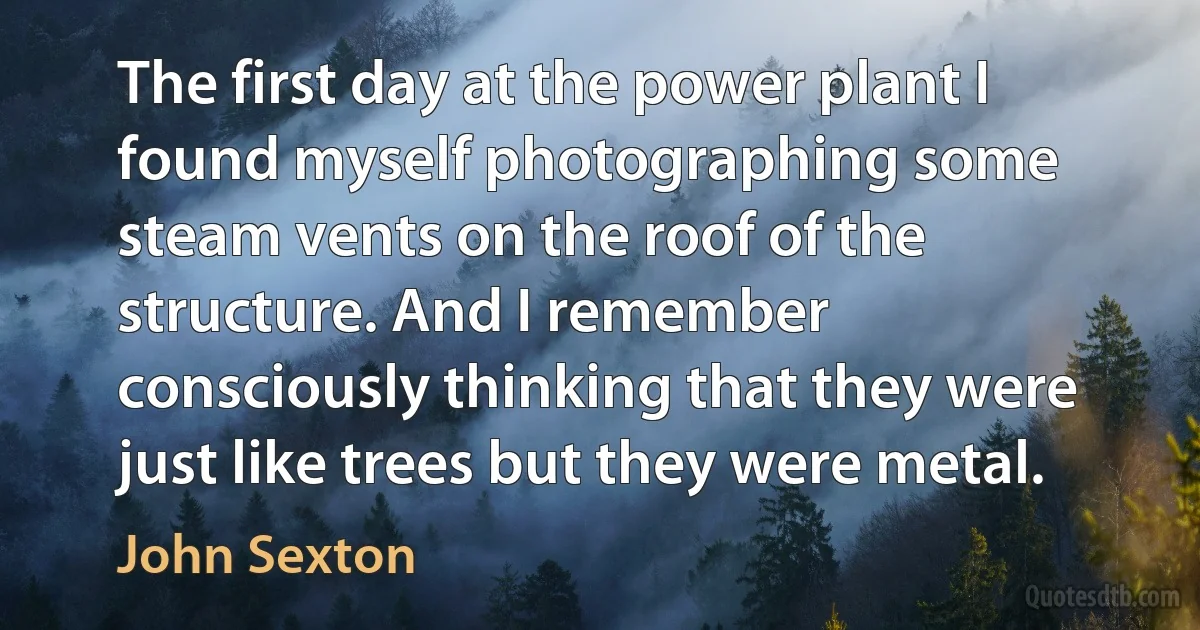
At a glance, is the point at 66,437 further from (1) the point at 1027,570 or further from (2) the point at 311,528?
(1) the point at 1027,570

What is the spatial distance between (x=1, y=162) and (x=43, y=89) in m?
9.02

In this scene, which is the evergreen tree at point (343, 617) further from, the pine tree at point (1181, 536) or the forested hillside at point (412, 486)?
the pine tree at point (1181, 536)

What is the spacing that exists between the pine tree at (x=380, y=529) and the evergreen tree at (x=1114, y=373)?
33090 mm

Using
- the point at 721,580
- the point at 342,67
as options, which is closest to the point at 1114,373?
the point at 721,580

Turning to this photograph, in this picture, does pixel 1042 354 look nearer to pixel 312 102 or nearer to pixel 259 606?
pixel 259 606

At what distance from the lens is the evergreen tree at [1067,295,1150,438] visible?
130 feet

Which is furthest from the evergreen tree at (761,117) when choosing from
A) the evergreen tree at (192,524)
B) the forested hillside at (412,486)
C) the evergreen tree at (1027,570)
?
the evergreen tree at (1027,570)

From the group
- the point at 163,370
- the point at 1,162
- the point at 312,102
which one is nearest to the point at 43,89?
the point at 1,162

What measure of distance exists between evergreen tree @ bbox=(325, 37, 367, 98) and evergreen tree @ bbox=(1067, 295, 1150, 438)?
2374 inches

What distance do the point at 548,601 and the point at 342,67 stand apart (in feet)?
154

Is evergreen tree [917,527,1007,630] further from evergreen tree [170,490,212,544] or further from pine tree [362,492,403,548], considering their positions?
evergreen tree [170,490,212,544]

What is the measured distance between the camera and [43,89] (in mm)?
103250

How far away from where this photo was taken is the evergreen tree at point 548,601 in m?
55.4

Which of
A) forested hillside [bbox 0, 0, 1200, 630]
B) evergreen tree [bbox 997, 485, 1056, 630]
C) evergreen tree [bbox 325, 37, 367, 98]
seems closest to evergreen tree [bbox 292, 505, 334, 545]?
forested hillside [bbox 0, 0, 1200, 630]
